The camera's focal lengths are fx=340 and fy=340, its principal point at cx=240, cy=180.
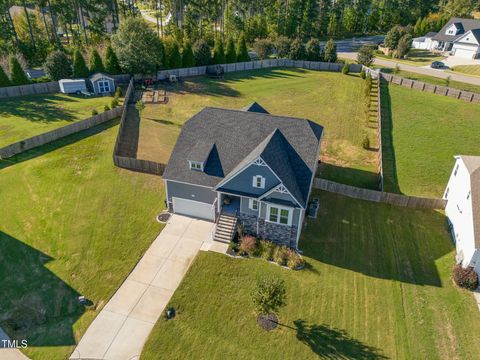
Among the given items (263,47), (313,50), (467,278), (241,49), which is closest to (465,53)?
(313,50)

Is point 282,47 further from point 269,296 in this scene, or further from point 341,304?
point 269,296

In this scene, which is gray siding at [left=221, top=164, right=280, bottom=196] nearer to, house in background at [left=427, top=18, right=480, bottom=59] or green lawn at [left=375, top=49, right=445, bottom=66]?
green lawn at [left=375, top=49, right=445, bottom=66]

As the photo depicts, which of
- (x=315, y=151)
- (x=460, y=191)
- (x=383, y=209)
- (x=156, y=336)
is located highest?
(x=315, y=151)

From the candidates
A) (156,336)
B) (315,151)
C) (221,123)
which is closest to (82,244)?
(156,336)

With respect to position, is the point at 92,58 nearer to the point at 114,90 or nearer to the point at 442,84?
the point at 114,90

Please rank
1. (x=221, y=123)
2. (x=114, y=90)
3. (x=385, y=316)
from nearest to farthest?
(x=385, y=316) < (x=221, y=123) < (x=114, y=90)
